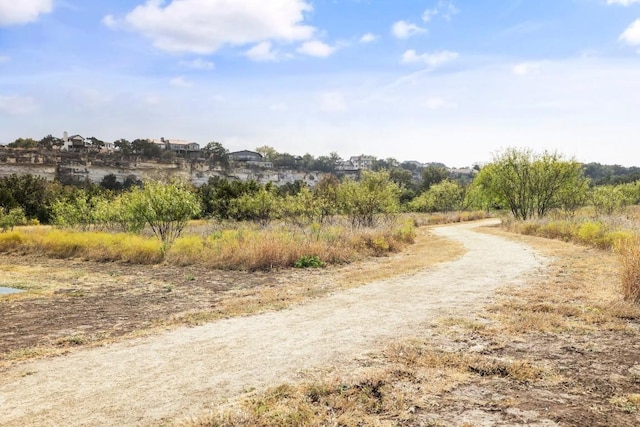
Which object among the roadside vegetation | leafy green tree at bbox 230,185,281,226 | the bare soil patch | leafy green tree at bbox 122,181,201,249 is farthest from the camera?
leafy green tree at bbox 230,185,281,226

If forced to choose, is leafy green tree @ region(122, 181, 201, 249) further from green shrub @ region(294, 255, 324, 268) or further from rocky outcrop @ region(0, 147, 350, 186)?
rocky outcrop @ region(0, 147, 350, 186)

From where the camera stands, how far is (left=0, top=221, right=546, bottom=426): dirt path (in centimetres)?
414

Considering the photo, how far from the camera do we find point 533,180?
3120 cm

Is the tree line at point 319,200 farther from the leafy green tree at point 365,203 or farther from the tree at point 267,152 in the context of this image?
the tree at point 267,152

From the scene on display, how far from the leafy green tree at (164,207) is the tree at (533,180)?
22.6 metres

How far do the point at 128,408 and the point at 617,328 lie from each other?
20.8 feet

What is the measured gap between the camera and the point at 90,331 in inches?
279

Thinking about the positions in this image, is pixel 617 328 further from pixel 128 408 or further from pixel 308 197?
pixel 308 197

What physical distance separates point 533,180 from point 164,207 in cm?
2459

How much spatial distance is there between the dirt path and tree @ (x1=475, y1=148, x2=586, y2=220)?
80.9ft

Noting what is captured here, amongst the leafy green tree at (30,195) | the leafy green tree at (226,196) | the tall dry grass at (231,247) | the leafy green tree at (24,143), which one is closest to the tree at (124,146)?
the leafy green tree at (24,143)

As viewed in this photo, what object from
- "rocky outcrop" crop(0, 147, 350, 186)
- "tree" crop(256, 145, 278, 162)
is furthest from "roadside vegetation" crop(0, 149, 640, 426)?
"tree" crop(256, 145, 278, 162)

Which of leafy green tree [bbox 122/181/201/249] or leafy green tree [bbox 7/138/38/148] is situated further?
leafy green tree [bbox 7/138/38/148]

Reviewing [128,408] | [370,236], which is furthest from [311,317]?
[370,236]
